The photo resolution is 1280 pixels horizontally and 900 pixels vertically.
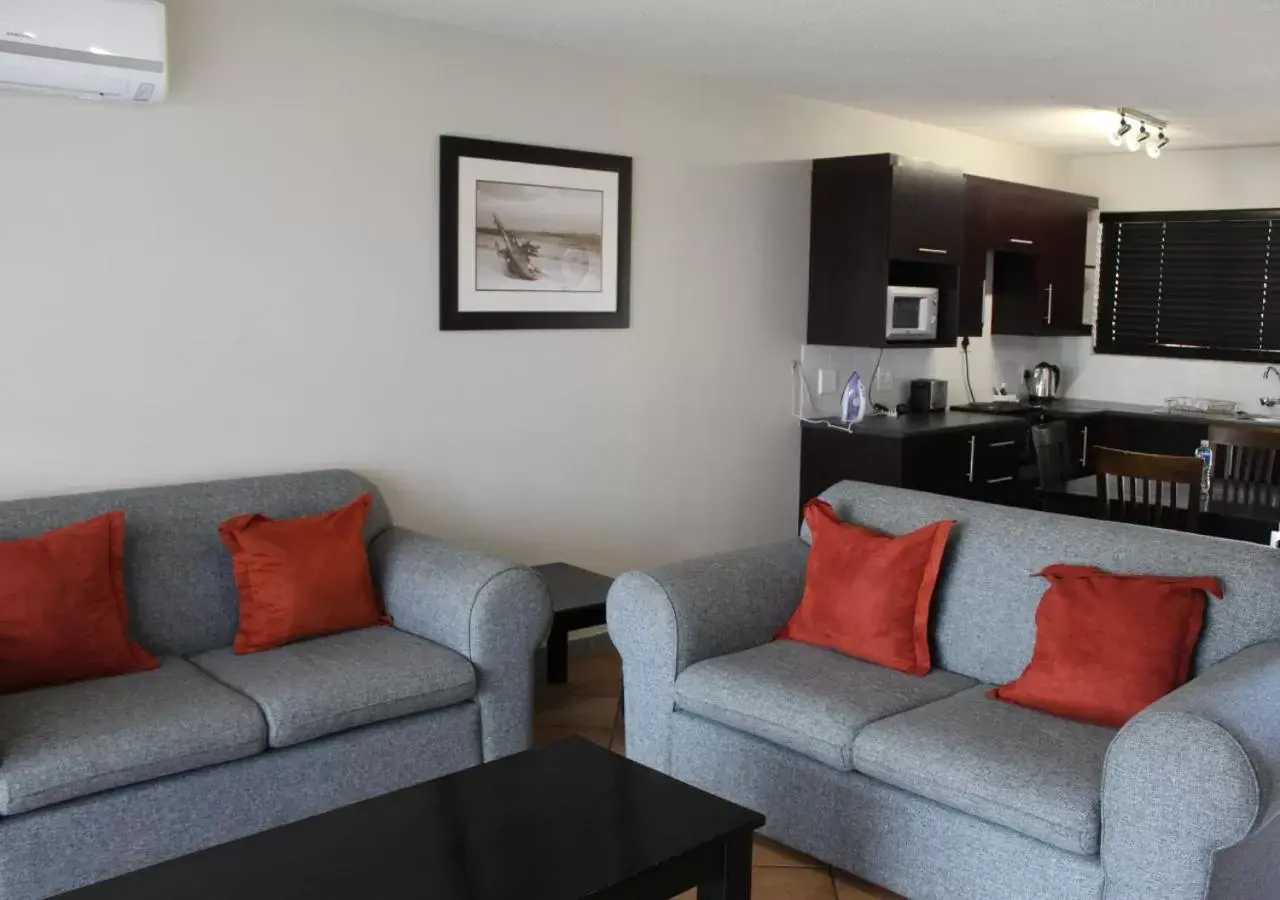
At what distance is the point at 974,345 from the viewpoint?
625 cm

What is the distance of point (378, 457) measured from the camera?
12.8 feet

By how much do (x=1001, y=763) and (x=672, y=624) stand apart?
0.92 meters

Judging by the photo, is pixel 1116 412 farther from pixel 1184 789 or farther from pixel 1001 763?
pixel 1184 789

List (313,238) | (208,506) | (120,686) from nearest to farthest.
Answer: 1. (120,686)
2. (208,506)
3. (313,238)

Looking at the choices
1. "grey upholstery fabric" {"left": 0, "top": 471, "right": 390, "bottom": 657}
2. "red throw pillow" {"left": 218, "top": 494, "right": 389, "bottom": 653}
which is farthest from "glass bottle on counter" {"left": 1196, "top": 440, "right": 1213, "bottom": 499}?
"grey upholstery fabric" {"left": 0, "top": 471, "right": 390, "bottom": 657}

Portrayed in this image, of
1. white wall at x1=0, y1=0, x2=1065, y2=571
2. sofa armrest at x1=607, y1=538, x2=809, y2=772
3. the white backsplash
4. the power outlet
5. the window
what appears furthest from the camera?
the window

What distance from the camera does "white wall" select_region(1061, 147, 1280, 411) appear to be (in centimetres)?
615

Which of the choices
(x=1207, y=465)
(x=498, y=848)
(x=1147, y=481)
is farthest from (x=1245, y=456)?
(x=498, y=848)

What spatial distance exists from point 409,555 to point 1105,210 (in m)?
4.94

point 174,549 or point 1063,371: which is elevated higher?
point 1063,371

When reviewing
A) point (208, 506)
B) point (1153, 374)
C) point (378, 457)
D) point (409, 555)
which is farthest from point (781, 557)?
point (1153, 374)

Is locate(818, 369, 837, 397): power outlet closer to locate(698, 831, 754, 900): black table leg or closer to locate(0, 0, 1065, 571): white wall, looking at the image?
locate(0, 0, 1065, 571): white wall

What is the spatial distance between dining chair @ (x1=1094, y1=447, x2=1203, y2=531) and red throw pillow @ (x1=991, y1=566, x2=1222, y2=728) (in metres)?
1.07

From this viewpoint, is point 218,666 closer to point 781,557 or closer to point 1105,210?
point 781,557
